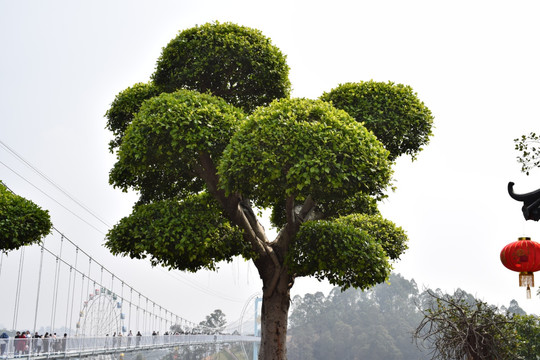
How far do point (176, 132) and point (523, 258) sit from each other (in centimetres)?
674

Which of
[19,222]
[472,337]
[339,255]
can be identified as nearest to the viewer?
[472,337]

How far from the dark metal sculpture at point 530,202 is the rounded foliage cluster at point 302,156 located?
19.3 feet

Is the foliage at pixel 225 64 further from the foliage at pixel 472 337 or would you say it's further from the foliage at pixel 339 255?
the foliage at pixel 472 337

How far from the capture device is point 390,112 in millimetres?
13102

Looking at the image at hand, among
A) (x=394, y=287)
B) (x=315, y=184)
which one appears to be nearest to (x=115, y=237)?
(x=315, y=184)

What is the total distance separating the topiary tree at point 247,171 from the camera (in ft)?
35.2

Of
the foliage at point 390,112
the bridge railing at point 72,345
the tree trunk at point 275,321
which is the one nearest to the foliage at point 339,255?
the tree trunk at point 275,321

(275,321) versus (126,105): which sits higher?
(126,105)

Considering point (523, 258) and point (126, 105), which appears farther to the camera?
point (126, 105)

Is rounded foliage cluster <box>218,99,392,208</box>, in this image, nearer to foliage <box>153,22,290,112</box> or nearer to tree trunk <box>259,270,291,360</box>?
foliage <box>153,22,290,112</box>

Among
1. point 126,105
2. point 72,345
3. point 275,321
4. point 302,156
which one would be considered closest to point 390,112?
point 302,156

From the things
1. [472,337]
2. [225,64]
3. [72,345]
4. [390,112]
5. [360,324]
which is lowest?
[472,337]

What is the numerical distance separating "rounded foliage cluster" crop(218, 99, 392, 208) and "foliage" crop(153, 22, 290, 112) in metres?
2.26

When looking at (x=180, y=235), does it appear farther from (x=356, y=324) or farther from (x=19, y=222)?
(x=356, y=324)
